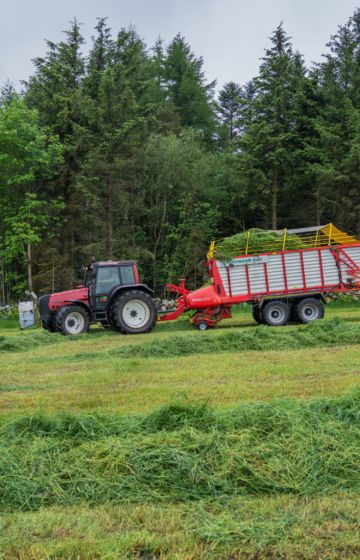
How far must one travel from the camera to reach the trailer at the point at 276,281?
15586 mm

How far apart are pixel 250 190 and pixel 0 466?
89.7ft

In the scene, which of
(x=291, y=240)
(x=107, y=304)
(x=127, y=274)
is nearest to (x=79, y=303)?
(x=107, y=304)

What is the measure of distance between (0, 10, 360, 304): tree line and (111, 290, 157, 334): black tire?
11.3 metres

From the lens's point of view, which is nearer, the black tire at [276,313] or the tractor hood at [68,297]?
the tractor hood at [68,297]

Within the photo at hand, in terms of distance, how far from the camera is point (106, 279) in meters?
15.2

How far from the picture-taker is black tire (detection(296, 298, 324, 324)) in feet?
51.4

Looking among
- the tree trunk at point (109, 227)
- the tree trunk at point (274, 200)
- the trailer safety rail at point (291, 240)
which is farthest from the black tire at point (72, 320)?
the tree trunk at point (274, 200)

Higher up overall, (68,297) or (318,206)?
(318,206)

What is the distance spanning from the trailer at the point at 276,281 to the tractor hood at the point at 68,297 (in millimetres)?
2353

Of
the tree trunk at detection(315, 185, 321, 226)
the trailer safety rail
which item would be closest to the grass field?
the trailer safety rail

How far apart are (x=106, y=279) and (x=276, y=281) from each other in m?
4.65

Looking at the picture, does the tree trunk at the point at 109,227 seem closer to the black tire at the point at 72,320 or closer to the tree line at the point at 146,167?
the tree line at the point at 146,167

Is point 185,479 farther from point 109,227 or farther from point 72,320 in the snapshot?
point 109,227

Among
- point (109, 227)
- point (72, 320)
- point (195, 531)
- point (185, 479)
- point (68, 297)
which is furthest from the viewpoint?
point (109, 227)
